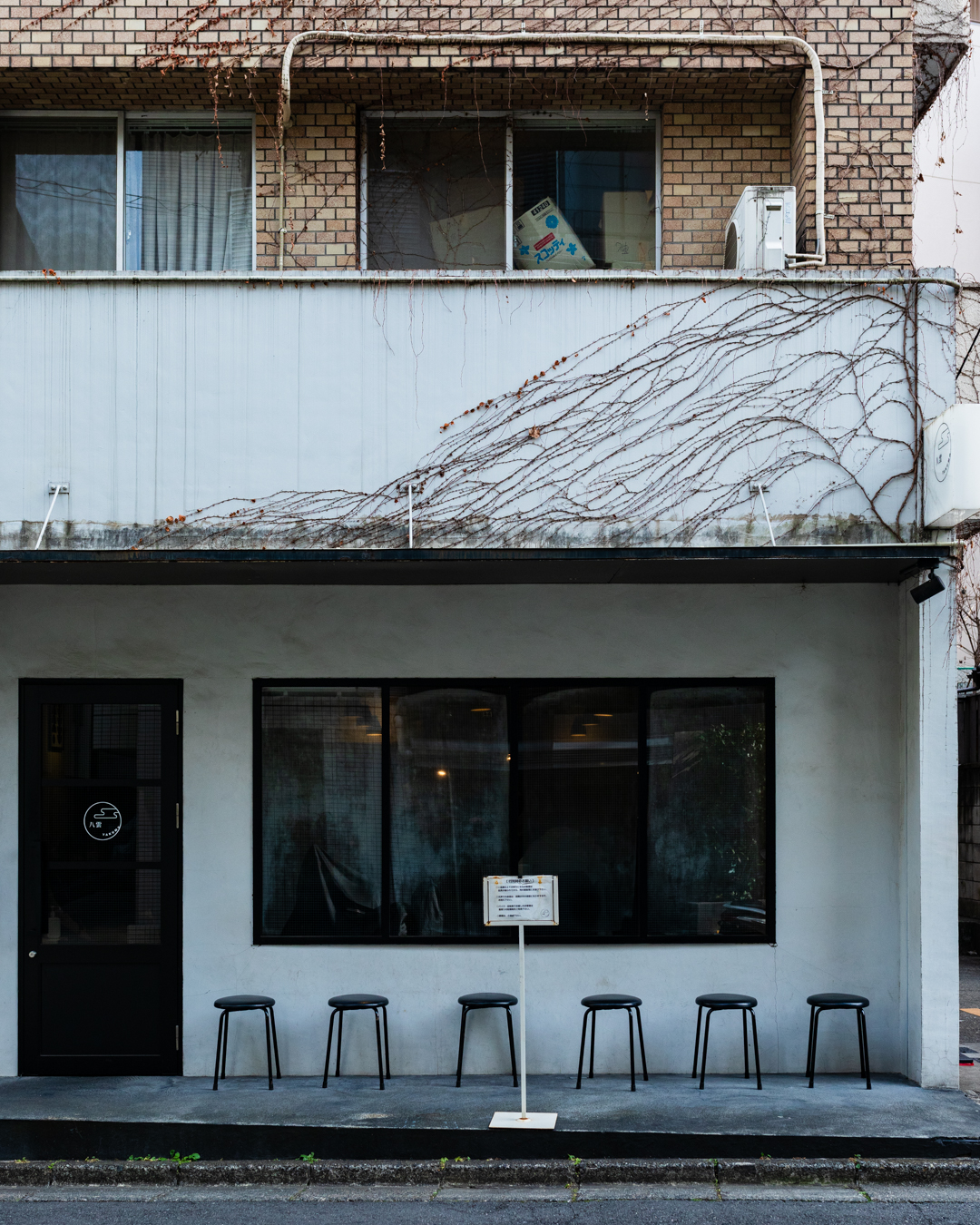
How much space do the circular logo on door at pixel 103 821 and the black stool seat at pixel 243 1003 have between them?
58.8 inches

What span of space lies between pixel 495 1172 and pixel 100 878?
3755 millimetres

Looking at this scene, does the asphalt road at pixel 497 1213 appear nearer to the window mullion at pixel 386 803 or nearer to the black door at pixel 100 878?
the black door at pixel 100 878

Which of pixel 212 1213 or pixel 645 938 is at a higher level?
pixel 645 938

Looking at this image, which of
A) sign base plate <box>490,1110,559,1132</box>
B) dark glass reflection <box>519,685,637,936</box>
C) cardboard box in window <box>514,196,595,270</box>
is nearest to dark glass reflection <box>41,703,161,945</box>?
dark glass reflection <box>519,685,637,936</box>

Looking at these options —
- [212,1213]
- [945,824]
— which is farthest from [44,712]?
[945,824]

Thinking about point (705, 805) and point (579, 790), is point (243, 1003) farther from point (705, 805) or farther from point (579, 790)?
point (705, 805)

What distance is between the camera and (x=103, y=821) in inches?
374

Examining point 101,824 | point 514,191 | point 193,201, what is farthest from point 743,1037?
point 193,201

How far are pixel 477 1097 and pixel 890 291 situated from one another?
6.02 m

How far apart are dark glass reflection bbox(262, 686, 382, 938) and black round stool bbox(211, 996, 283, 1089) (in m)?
0.70

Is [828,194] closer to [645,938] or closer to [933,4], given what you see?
[933,4]

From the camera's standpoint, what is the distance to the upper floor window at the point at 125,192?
1027cm

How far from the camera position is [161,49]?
31.8 feet

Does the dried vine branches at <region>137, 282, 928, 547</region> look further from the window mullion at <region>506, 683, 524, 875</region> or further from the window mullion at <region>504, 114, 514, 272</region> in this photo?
the window mullion at <region>504, 114, 514, 272</region>
